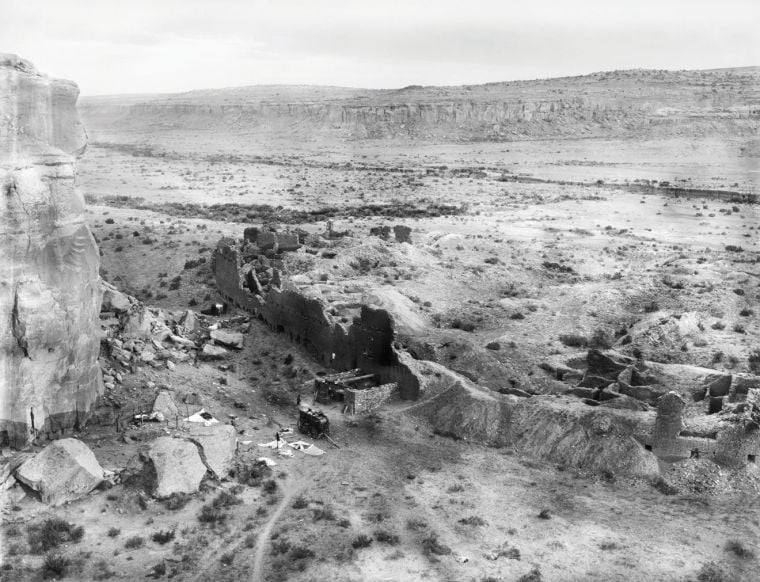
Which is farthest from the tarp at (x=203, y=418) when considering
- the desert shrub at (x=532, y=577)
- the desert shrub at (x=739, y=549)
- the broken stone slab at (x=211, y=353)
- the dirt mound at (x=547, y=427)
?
the desert shrub at (x=739, y=549)

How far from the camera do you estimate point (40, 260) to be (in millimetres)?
21047

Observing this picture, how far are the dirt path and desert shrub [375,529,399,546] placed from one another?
250 centimetres

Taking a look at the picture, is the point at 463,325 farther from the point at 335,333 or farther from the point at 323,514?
the point at 323,514

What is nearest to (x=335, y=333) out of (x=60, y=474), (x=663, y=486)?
(x=60, y=474)

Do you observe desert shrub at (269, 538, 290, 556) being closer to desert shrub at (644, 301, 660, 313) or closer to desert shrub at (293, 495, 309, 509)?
desert shrub at (293, 495, 309, 509)

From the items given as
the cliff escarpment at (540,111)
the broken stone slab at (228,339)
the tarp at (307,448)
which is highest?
the cliff escarpment at (540,111)

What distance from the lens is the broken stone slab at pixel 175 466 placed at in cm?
1972

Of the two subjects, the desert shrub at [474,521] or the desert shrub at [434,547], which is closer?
the desert shrub at [434,547]

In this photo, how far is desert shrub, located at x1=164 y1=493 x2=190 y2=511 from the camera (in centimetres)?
1925

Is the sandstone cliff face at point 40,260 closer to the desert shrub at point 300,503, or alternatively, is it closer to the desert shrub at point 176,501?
the desert shrub at point 176,501

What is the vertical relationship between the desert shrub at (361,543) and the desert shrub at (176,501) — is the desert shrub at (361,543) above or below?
below

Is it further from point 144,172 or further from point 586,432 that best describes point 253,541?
point 144,172

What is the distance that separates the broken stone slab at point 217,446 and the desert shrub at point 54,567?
469cm

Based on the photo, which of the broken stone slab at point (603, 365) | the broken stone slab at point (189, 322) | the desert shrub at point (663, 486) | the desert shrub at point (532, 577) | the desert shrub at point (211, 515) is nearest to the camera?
the desert shrub at point (532, 577)
